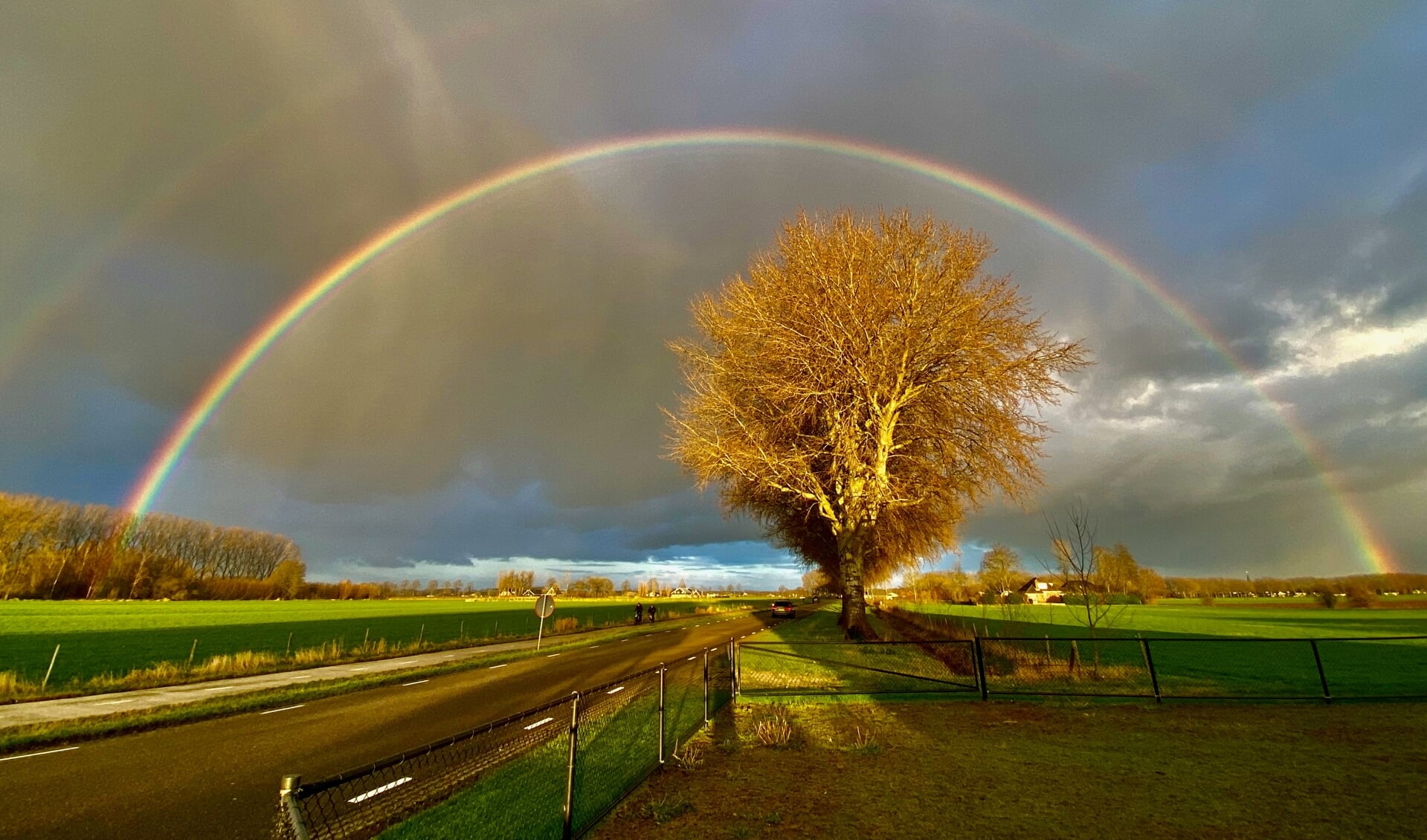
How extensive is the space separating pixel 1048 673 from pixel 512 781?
42.0ft

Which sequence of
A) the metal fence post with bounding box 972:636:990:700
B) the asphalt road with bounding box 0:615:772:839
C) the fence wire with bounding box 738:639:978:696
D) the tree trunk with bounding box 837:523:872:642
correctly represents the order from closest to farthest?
the asphalt road with bounding box 0:615:772:839, the metal fence post with bounding box 972:636:990:700, the fence wire with bounding box 738:639:978:696, the tree trunk with bounding box 837:523:872:642

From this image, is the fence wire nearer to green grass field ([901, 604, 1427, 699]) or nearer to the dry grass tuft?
green grass field ([901, 604, 1427, 699])

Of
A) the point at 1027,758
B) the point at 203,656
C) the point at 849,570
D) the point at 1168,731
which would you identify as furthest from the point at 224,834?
the point at 203,656

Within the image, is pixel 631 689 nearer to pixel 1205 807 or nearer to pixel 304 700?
pixel 304 700

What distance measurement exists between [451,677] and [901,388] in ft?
58.7

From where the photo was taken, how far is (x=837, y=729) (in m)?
9.95

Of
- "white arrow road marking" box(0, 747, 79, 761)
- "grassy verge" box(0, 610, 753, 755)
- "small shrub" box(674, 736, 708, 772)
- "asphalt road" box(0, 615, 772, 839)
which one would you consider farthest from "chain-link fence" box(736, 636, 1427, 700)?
"white arrow road marking" box(0, 747, 79, 761)

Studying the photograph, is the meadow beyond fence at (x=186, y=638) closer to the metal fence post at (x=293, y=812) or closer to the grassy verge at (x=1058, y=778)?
the grassy verge at (x=1058, y=778)

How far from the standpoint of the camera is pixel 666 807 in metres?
6.36

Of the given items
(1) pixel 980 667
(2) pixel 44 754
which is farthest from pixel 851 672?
(2) pixel 44 754

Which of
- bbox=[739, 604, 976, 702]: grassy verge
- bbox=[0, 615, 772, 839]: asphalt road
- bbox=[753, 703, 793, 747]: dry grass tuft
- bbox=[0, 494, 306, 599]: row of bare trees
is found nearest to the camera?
bbox=[0, 615, 772, 839]: asphalt road

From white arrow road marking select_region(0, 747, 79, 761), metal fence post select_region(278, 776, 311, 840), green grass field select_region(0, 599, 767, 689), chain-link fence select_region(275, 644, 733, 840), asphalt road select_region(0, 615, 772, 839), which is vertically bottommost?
green grass field select_region(0, 599, 767, 689)

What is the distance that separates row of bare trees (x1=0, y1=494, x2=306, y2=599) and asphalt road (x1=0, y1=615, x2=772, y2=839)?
126 metres

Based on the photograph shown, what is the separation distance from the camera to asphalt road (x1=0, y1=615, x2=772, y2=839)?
6.86m
